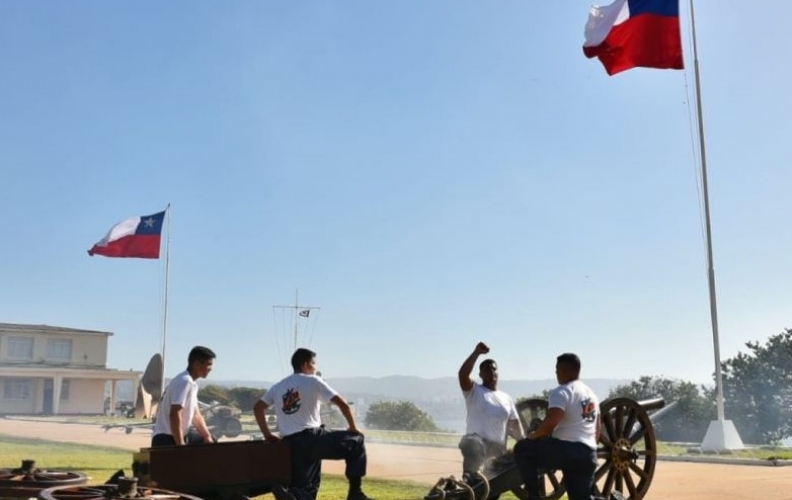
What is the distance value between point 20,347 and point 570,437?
5439 centimetres

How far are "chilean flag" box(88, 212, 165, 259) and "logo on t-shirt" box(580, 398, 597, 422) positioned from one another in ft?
67.7

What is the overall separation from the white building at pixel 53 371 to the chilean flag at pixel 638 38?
45.1 metres

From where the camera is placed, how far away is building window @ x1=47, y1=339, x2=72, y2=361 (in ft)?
180

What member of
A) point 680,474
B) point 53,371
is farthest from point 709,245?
point 53,371

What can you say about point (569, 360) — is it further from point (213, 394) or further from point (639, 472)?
point (213, 394)

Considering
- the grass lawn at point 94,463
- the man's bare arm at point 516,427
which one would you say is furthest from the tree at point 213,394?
the man's bare arm at point 516,427

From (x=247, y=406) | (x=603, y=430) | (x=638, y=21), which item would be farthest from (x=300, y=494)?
(x=247, y=406)

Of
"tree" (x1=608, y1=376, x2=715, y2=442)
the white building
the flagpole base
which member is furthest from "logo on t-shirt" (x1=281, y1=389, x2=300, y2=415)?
the white building

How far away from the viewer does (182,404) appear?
6727 millimetres

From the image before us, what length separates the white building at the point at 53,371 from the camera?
52.0 m

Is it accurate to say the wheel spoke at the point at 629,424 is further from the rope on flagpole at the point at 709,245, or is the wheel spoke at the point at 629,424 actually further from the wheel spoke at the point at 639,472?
the rope on flagpole at the point at 709,245

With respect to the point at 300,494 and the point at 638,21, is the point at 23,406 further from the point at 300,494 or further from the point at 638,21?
the point at 300,494

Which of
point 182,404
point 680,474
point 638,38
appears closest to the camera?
point 182,404

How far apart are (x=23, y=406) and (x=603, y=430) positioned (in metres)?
51.9
